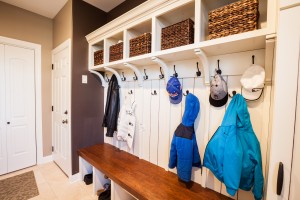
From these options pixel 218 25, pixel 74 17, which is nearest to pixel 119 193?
pixel 218 25

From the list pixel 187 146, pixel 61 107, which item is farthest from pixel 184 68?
pixel 61 107

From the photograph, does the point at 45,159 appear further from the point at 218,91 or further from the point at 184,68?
the point at 218,91

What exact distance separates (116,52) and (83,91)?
83cm

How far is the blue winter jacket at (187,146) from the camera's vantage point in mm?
1252

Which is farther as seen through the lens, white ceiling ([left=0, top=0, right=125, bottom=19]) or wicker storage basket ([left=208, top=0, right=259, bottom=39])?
white ceiling ([left=0, top=0, right=125, bottom=19])

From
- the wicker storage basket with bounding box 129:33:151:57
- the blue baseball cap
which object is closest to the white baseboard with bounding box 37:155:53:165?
the wicker storage basket with bounding box 129:33:151:57

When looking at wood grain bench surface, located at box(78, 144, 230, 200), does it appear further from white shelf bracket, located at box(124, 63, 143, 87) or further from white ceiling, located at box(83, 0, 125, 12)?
white ceiling, located at box(83, 0, 125, 12)

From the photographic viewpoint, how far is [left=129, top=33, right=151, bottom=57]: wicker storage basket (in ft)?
4.93

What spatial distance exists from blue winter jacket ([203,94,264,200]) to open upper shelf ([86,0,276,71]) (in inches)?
15.5

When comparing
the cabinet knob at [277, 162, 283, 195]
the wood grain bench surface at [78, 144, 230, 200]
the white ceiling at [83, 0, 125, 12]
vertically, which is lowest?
the wood grain bench surface at [78, 144, 230, 200]

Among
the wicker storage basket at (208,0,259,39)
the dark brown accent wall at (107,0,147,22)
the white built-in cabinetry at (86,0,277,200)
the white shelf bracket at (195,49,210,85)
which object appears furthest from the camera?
the dark brown accent wall at (107,0,147,22)

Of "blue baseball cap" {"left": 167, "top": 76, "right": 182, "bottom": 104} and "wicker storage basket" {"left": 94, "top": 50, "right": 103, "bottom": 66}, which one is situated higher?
"wicker storage basket" {"left": 94, "top": 50, "right": 103, "bottom": 66}

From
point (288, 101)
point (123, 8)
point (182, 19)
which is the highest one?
point (123, 8)

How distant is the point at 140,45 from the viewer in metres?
1.56
